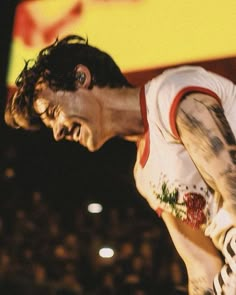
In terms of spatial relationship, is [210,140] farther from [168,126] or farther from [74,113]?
[74,113]

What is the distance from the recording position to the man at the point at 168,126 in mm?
1261

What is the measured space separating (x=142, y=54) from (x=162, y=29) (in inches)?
3.7

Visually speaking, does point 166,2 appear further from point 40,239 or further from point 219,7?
point 40,239

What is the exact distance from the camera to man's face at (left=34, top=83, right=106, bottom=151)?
5.07ft

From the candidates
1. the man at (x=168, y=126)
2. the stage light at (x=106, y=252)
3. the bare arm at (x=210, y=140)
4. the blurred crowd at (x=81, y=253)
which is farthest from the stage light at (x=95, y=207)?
the bare arm at (x=210, y=140)

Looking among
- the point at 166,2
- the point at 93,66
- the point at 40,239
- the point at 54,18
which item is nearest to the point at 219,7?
the point at 166,2

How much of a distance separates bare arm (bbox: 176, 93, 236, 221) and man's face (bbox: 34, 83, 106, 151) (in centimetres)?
32

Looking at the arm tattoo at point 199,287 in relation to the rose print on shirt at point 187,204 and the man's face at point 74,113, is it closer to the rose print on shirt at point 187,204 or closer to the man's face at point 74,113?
the rose print on shirt at point 187,204

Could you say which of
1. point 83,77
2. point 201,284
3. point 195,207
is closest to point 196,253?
point 201,284

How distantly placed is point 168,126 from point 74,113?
31 cm

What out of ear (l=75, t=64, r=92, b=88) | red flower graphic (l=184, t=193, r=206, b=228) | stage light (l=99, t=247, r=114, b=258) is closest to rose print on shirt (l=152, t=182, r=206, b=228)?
red flower graphic (l=184, t=193, r=206, b=228)

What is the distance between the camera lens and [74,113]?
5.08 ft

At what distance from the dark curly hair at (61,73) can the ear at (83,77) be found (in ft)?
0.03

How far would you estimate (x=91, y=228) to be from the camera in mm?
5113
